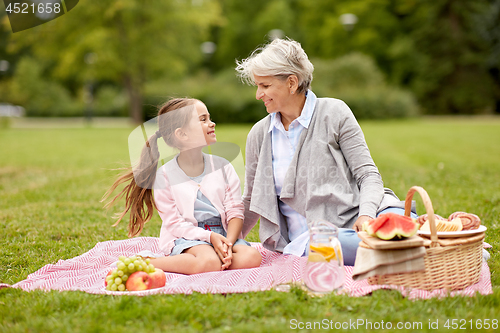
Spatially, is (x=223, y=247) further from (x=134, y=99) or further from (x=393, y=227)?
(x=134, y=99)

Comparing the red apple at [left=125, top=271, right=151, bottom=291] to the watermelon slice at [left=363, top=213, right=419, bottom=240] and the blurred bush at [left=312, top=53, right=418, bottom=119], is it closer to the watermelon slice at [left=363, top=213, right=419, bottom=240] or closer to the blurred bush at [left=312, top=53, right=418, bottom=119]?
the watermelon slice at [left=363, top=213, right=419, bottom=240]

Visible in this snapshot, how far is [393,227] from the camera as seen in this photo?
2801 mm

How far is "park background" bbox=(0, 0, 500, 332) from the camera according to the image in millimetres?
2730

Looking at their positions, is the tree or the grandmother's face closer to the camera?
the grandmother's face

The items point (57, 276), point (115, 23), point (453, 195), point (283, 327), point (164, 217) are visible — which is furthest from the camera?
point (115, 23)

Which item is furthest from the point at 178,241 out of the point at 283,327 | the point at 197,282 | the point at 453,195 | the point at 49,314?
the point at 453,195

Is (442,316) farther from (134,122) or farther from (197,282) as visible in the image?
(134,122)

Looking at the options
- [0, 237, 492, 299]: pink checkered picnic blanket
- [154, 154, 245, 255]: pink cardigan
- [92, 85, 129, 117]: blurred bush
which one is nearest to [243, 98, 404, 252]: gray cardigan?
[154, 154, 245, 255]: pink cardigan

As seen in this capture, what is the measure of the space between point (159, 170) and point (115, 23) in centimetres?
2755

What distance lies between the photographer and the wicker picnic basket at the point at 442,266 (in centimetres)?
287

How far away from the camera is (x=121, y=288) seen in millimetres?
3076

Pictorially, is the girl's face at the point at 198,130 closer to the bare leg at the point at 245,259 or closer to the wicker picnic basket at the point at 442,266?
the bare leg at the point at 245,259

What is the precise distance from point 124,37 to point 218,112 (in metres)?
7.28

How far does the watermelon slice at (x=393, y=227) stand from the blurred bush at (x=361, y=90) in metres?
26.1
